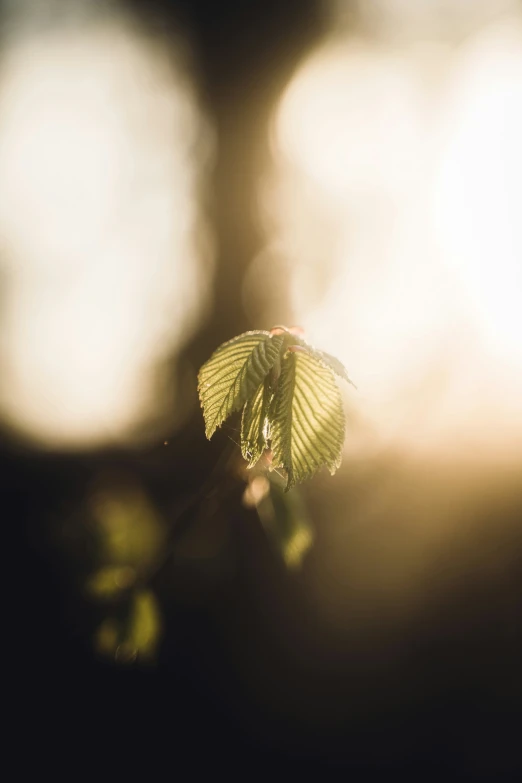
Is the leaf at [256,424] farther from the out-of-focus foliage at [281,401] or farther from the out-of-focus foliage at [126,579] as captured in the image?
the out-of-focus foliage at [126,579]

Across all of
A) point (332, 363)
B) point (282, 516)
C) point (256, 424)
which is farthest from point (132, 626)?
point (332, 363)

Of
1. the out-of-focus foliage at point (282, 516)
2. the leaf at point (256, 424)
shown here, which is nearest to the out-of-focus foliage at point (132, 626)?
the out-of-focus foliage at point (282, 516)

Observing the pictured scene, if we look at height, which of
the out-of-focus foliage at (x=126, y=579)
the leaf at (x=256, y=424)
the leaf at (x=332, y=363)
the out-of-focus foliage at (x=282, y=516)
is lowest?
the out-of-focus foliage at (x=126, y=579)

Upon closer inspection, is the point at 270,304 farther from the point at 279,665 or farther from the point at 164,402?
the point at 279,665

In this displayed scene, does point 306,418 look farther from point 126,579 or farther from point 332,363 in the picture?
point 126,579

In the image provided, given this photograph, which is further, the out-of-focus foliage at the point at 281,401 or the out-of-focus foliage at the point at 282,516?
the out-of-focus foliage at the point at 282,516

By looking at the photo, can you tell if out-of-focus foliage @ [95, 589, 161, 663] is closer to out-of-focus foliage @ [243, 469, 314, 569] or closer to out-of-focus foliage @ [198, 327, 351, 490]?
out-of-focus foliage @ [243, 469, 314, 569]

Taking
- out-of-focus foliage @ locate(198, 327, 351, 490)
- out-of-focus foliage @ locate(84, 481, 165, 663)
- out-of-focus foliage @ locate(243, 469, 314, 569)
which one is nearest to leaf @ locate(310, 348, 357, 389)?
out-of-focus foliage @ locate(198, 327, 351, 490)
